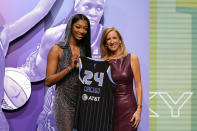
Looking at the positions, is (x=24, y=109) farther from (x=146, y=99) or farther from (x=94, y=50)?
(x=146, y=99)

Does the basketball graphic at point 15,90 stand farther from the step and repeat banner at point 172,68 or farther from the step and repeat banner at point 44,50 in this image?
the step and repeat banner at point 172,68

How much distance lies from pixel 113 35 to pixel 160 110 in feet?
4.74

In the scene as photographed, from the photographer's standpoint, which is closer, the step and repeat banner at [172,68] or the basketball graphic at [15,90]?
the basketball graphic at [15,90]

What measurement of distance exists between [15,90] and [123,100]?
143 cm

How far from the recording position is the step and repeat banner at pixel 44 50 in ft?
9.61

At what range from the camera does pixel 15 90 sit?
291 centimetres

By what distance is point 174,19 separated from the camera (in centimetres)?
323

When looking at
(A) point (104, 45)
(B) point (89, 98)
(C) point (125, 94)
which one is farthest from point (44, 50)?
(C) point (125, 94)

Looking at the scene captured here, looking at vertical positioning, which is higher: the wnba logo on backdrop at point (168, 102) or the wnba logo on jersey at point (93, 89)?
the wnba logo on jersey at point (93, 89)

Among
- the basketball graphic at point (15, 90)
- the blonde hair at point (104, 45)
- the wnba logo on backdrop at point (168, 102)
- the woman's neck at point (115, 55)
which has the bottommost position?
the wnba logo on backdrop at point (168, 102)

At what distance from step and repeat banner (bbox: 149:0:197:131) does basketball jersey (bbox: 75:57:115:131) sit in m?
1.20

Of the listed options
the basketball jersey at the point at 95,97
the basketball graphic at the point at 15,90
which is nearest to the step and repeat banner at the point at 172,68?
the basketball jersey at the point at 95,97

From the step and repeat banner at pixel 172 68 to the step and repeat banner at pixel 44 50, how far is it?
0.01 m

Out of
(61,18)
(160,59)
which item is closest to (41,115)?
(61,18)
